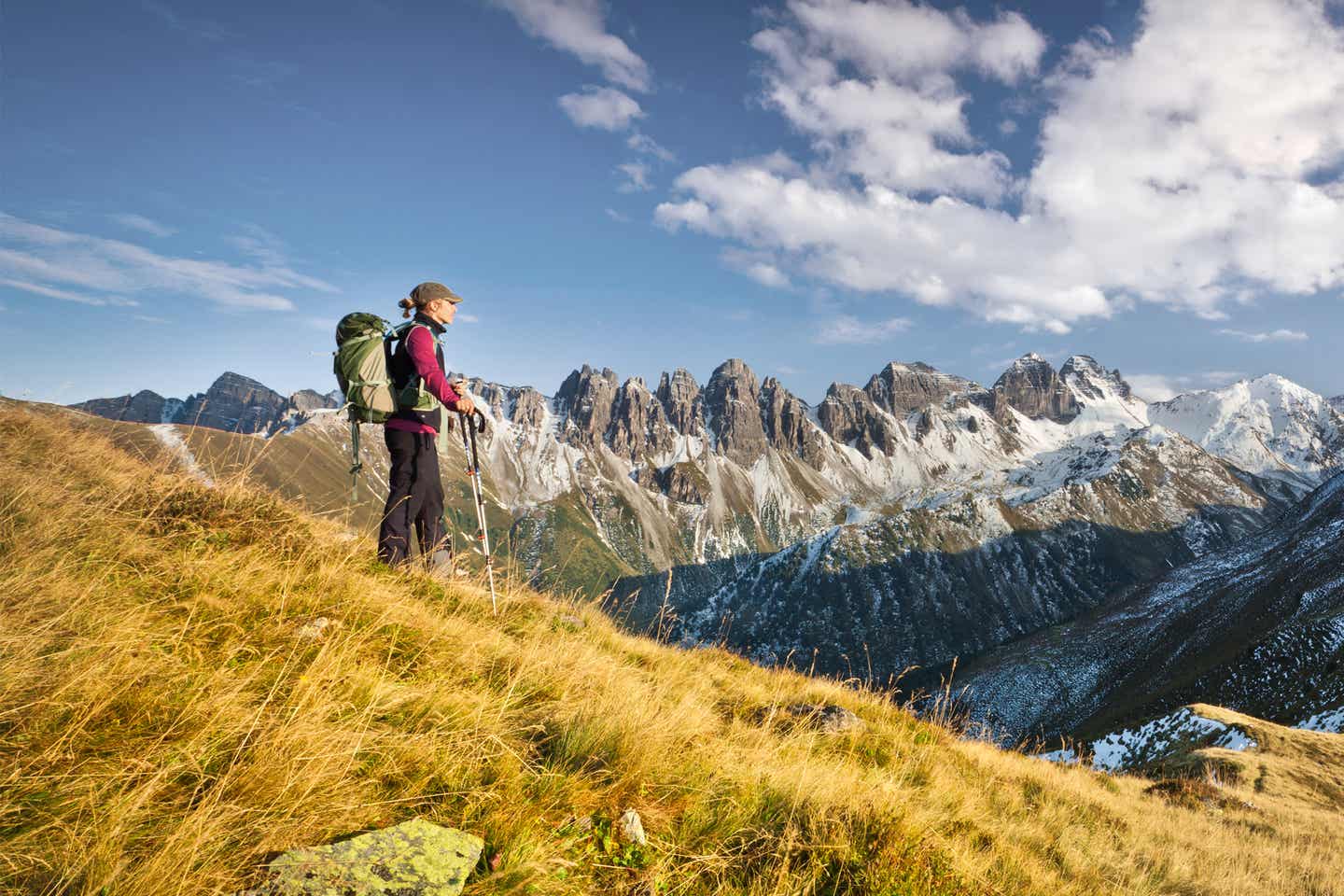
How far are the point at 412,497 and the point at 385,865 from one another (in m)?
6.11

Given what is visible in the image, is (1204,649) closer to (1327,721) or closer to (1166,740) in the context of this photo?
(1327,721)

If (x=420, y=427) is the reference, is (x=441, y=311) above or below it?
above

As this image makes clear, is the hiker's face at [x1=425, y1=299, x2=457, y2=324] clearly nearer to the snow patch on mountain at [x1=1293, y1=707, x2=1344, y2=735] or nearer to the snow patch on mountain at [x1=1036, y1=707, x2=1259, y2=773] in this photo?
the snow patch on mountain at [x1=1036, y1=707, x2=1259, y2=773]

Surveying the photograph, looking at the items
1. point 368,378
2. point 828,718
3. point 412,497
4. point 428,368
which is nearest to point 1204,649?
point 828,718

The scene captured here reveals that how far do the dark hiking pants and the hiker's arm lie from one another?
2.49ft

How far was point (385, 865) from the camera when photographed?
2342 mm

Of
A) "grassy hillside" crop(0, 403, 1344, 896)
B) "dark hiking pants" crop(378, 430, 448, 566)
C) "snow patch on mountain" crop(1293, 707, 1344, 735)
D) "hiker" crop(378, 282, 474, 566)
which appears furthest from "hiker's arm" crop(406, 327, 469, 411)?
"snow patch on mountain" crop(1293, 707, 1344, 735)

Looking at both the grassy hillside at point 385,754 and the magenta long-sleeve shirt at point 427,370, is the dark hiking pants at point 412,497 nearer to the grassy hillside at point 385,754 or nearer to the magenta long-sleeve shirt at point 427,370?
the magenta long-sleeve shirt at point 427,370

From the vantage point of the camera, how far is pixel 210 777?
237cm

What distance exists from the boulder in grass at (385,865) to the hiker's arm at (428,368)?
5811mm

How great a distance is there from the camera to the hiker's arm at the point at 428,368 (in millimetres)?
7551

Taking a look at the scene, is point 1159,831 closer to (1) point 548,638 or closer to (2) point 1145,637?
(1) point 548,638

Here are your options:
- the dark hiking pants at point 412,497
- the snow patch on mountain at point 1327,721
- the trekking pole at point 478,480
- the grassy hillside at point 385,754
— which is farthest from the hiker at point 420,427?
the snow patch on mountain at point 1327,721

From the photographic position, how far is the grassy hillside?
7.48ft
